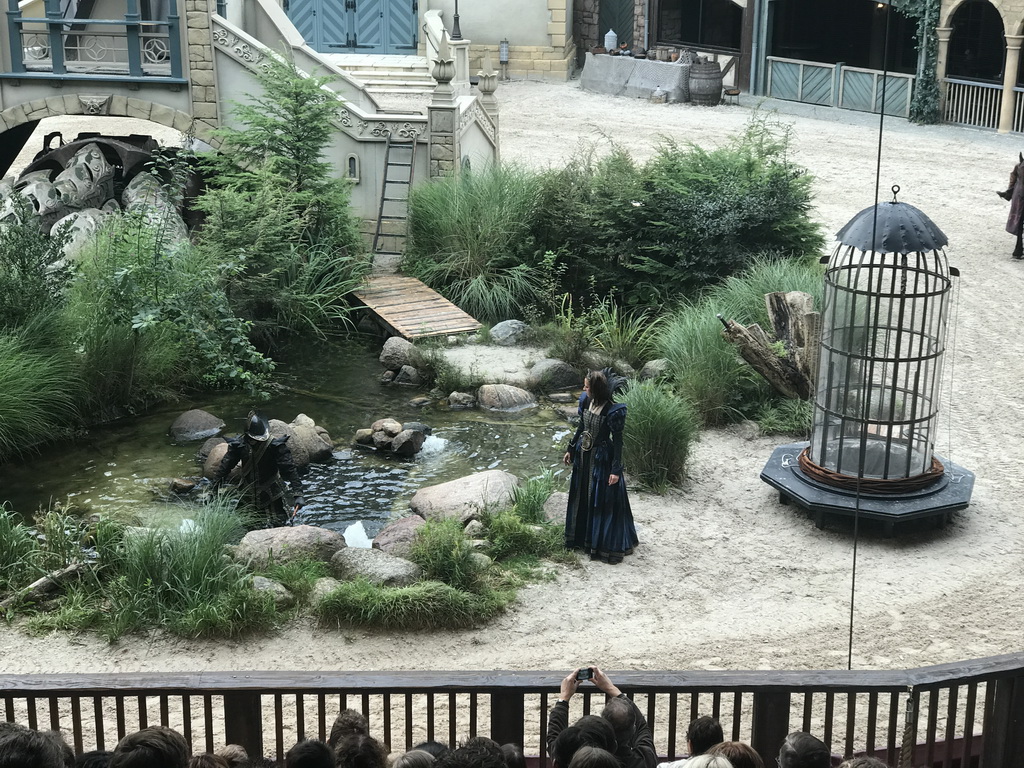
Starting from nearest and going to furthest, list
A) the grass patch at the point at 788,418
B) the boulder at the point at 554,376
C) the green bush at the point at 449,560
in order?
the green bush at the point at 449,560 → the grass patch at the point at 788,418 → the boulder at the point at 554,376

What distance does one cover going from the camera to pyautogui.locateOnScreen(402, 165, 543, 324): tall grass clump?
50.5 feet

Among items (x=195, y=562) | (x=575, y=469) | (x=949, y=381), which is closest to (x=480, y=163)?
(x=949, y=381)

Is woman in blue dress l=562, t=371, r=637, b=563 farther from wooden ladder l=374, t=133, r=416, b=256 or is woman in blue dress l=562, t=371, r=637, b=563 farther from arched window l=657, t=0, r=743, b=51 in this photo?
arched window l=657, t=0, r=743, b=51

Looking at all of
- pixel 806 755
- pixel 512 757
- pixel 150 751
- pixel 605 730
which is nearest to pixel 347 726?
pixel 512 757

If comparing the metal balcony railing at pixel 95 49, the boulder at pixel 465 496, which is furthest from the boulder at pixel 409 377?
the metal balcony railing at pixel 95 49

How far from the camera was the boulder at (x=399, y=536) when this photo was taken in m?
9.23

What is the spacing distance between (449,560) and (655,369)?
4.86 metres

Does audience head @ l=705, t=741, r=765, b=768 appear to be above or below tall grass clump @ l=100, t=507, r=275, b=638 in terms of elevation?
above

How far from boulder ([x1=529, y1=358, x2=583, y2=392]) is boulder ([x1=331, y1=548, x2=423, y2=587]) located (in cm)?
465

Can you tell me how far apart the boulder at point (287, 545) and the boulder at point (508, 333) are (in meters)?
5.45

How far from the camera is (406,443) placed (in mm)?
11656

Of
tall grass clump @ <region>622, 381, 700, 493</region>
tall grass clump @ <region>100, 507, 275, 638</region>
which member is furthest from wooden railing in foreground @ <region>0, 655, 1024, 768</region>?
tall grass clump @ <region>622, 381, 700, 493</region>

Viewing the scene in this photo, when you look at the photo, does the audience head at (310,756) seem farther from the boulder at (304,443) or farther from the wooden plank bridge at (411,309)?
the wooden plank bridge at (411,309)

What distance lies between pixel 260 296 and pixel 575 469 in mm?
6350
